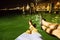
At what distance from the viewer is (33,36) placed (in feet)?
18.4

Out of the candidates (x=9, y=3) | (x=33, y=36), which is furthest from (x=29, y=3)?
(x=33, y=36)

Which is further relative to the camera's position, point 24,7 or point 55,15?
point 24,7

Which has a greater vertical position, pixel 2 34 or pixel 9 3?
pixel 9 3

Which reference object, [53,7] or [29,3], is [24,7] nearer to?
[29,3]

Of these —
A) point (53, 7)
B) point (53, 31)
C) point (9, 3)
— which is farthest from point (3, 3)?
point (53, 31)

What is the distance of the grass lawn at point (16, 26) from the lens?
649cm

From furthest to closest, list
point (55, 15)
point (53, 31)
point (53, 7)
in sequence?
point (53, 7)
point (55, 15)
point (53, 31)

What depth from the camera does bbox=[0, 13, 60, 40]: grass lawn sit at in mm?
6488

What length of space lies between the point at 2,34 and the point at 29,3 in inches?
186

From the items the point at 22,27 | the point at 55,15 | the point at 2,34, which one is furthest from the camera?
the point at 55,15

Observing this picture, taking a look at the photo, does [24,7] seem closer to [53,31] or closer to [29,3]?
[29,3]

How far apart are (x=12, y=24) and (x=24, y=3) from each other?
3679mm

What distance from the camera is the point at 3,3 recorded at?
11.8 metres

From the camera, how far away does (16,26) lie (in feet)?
25.1
